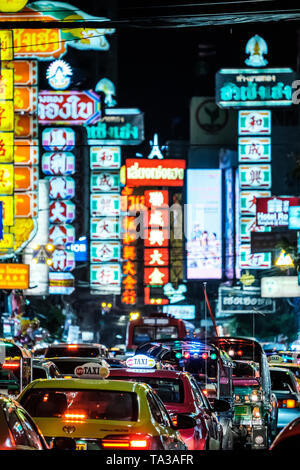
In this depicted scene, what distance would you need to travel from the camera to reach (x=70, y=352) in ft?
79.1

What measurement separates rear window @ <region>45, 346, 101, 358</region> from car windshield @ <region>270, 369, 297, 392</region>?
4739 mm

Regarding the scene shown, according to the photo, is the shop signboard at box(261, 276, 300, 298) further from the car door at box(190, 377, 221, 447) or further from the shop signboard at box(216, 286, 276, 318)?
the car door at box(190, 377, 221, 447)

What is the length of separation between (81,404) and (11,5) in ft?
92.8

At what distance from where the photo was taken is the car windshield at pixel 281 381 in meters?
20.2

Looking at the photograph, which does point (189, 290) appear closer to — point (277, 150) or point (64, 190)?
point (277, 150)

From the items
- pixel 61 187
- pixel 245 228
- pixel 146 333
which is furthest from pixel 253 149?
pixel 146 333

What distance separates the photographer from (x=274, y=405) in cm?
1856

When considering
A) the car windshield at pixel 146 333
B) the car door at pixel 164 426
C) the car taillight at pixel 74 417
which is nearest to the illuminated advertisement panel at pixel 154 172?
the car windshield at pixel 146 333

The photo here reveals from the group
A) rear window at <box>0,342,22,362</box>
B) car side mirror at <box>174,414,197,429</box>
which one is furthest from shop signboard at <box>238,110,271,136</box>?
car side mirror at <box>174,414,197,429</box>

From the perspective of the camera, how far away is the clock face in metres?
35.9
